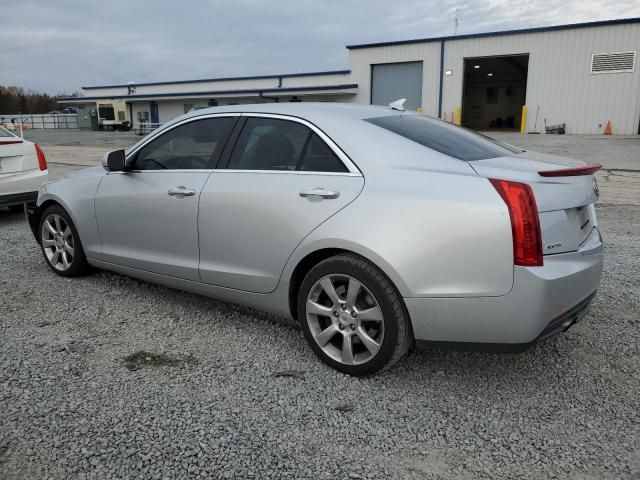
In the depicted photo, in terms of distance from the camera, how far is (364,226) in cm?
289

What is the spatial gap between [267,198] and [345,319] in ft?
2.88

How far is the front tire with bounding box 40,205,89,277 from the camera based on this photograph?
475 centimetres

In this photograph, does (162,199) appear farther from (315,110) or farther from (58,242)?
(58,242)

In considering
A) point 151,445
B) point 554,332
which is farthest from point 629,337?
point 151,445

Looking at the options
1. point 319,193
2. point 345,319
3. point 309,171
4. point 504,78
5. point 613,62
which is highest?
point 504,78

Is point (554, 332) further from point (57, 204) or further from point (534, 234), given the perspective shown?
point (57, 204)

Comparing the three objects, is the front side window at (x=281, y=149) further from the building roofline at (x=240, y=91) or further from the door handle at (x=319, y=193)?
the building roofline at (x=240, y=91)

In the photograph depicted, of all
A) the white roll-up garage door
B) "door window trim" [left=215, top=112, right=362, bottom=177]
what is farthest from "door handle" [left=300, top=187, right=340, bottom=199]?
the white roll-up garage door

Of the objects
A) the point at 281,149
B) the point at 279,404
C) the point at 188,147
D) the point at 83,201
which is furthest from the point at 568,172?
the point at 83,201

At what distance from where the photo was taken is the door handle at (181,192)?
3.70 metres

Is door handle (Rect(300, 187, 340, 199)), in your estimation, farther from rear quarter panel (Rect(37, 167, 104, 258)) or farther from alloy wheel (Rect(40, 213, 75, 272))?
alloy wheel (Rect(40, 213, 75, 272))

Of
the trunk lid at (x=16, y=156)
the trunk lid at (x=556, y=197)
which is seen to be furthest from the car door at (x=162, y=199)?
the trunk lid at (x=16, y=156)

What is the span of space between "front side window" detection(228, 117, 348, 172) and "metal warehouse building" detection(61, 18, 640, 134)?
89.3 ft

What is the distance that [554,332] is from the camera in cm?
279
